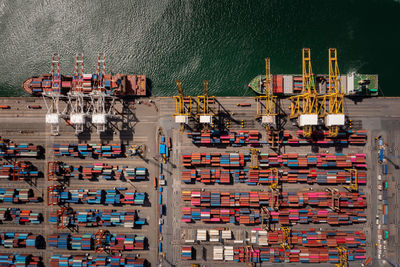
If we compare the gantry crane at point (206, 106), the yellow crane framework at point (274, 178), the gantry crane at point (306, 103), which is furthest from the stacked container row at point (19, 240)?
the gantry crane at point (306, 103)

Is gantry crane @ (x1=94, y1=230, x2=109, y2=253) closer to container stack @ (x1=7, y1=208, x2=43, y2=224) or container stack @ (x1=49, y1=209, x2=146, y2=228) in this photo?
container stack @ (x1=49, y1=209, x2=146, y2=228)

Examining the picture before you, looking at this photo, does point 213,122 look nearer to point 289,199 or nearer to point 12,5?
point 289,199

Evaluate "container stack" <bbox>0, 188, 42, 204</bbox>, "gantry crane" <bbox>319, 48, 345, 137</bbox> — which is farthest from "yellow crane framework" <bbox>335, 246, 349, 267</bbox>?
"container stack" <bbox>0, 188, 42, 204</bbox>

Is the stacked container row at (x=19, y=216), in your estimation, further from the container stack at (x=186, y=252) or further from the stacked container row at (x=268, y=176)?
the stacked container row at (x=268, y=176)

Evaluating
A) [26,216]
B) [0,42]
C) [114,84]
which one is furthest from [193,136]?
[0,42]

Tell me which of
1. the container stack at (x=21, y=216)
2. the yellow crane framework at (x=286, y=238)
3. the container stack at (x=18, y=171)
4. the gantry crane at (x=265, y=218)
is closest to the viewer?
the gantry crane at (x=265, y=218)
